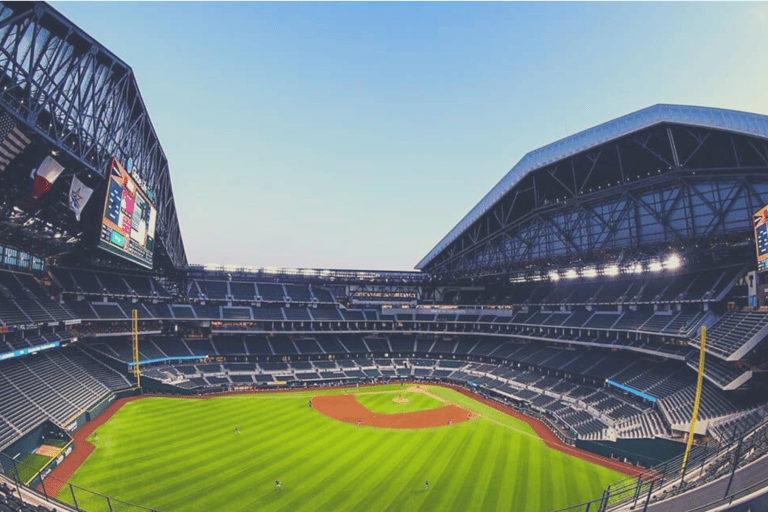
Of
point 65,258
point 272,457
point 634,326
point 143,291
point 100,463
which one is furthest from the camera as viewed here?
point 143,291

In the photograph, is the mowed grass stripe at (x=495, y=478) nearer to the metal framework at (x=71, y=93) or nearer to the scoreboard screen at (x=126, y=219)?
the scoreboard screen at (x=126, y=219)

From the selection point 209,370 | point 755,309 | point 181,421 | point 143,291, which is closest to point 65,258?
point 143,291

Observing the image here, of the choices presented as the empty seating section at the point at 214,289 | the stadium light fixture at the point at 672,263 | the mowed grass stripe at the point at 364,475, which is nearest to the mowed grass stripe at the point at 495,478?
the mowed grass stripe at the point at 364,475

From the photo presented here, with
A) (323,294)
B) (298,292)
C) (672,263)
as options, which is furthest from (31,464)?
(672,263)

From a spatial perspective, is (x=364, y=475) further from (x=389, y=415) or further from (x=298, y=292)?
(x=298, y=292)

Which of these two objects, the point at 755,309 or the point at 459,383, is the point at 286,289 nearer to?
the point at 459,383

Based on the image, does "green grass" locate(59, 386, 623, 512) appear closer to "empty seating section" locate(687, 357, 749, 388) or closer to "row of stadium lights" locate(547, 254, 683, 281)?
"empty seating section" locate(687, 357, 749, 388)
